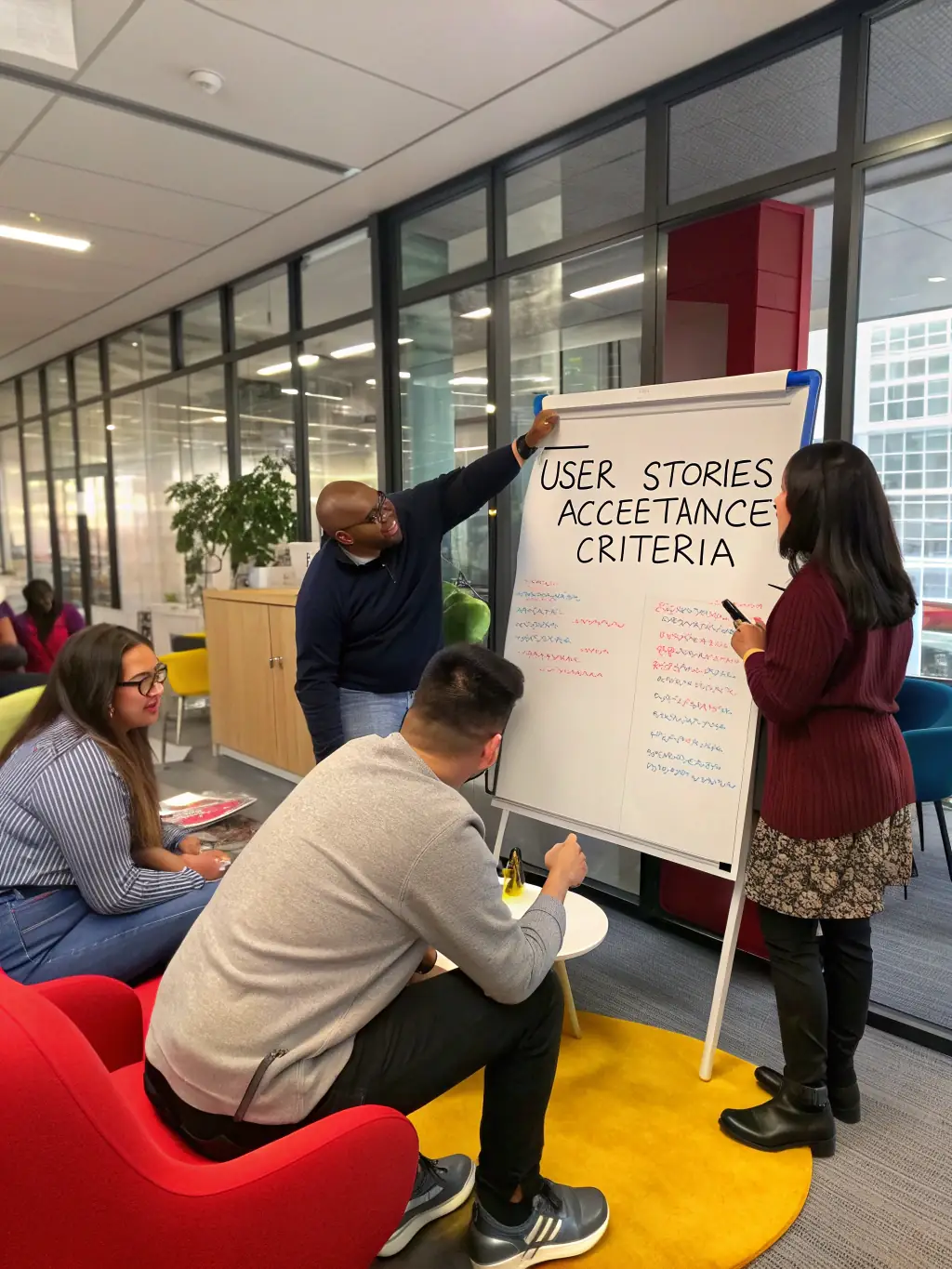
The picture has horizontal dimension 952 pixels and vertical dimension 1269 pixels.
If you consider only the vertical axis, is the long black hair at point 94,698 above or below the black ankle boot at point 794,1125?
above

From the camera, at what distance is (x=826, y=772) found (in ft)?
6.07

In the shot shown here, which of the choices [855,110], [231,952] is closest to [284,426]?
[855,110]

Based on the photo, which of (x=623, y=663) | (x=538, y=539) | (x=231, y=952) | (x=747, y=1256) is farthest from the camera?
(x=538, y=539)

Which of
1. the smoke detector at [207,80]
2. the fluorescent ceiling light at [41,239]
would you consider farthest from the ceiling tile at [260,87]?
the fluorescent ceiling light at [41,239]

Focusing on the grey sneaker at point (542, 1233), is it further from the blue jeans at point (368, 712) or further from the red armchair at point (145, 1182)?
the blue jeans at point (368, 712)

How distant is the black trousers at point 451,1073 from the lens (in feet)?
4.20

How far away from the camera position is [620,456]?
2.39 meters

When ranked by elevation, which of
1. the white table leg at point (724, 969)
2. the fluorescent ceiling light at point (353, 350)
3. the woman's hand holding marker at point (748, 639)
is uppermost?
the fluorescent ceiling light at point (353, 350)

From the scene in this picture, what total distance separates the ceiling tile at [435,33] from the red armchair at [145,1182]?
8.47 ft

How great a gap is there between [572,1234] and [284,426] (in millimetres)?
4485

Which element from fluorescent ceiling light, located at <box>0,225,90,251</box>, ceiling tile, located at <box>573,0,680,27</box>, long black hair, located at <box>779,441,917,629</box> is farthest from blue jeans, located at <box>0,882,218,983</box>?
fluorescent ceiling light, located at <box>0,225,90,251</box>

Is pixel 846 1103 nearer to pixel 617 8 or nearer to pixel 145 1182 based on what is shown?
pixel 145 1182

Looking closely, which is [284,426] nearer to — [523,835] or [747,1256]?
[523,835]

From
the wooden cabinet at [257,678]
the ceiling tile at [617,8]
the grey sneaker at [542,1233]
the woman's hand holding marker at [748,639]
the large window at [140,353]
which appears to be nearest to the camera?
the grey sneaker at [542,1233]
